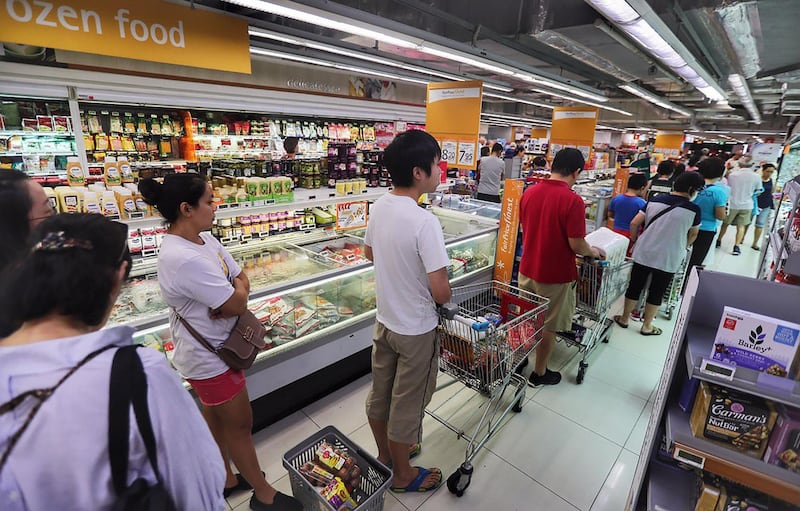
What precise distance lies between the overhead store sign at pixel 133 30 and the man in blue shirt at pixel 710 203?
574cm

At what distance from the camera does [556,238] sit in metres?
3.12

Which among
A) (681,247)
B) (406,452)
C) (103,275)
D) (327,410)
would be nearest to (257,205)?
(327,410)

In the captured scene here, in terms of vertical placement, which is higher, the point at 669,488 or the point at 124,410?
the point at 124,410

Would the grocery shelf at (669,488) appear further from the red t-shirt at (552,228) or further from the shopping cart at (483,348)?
the red t-shirt at (552,228)

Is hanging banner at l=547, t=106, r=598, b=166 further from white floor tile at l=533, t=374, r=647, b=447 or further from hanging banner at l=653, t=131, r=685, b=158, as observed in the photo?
hanging banner at l=653, t=131, r=685, b=158

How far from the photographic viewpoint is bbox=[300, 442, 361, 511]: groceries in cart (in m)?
2.00

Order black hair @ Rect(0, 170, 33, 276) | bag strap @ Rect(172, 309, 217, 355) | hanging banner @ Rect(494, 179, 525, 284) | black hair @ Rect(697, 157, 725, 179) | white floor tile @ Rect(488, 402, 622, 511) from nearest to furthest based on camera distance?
black hair @ Rect(0, 170, 33, 276) → bag strap @ Rect(172, 309, 217, 355) → white floor tile @ Rect(488, 402, 622, 511) → hanging banner @ Rect(494, 179, 525, 284) → black hair @ Rect(697, 157, 725, 179)

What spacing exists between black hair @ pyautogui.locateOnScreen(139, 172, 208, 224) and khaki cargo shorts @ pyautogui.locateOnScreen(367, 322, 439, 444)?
1.20 meters

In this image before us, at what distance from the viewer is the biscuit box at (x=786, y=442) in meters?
1.33

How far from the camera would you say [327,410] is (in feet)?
10.6

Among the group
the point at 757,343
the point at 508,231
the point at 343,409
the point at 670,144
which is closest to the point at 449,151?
the point at 508,231

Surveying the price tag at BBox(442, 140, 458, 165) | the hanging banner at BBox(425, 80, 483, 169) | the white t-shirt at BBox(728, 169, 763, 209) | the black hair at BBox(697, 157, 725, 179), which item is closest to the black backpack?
the hanging banner at BBox(425, 80, 483, 169)

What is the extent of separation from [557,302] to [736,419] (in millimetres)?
1873

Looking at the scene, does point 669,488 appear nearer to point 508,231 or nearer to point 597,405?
point 597,405
